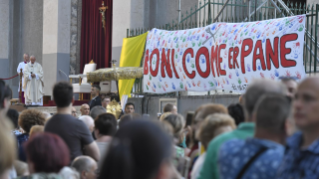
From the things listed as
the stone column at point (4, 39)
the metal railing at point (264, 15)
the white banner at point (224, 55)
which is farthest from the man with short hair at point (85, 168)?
the stone column at point (4, 39)

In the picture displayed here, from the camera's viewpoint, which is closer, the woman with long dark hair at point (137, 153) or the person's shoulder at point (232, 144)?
the woman with long dark hair at point (137, 153)

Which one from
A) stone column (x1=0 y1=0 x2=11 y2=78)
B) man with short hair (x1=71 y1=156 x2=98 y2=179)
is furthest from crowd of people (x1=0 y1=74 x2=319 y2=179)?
stone column (x1=0 y1=0 x2=11 y2=78)

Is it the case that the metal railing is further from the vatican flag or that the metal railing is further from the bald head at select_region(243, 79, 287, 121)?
the bald head at select_region(243, 79, 287, 121)

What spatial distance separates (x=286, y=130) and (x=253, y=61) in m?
6.95

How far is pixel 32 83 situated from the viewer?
17.8 metres

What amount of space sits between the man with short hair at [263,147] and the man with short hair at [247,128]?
21cm

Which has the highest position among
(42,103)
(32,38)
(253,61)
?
(32,38)

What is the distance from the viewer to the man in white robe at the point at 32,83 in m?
17.5

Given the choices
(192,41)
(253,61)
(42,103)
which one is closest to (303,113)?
(253,61)

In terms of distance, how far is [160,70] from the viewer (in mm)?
11711

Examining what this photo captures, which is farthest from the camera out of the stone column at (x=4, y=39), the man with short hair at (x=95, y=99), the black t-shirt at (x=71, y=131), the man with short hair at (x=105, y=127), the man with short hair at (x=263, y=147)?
the stone column at (x=4, y=39)

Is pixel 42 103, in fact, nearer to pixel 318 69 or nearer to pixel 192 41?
pixel 192 41

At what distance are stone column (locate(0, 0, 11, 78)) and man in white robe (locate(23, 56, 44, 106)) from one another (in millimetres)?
4322

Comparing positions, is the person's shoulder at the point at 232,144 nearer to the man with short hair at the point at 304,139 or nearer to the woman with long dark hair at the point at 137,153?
the man with short hair at the point at 304,139
